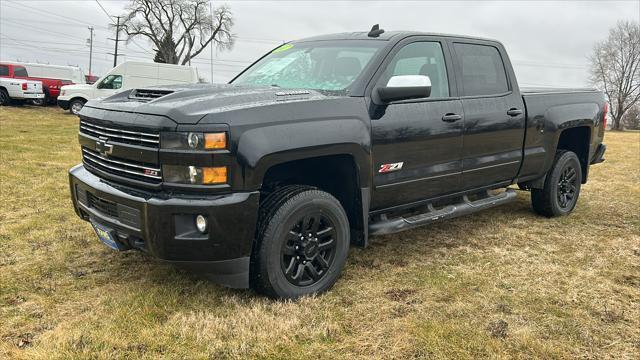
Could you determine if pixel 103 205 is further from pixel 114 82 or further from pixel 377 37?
pixel 114 82

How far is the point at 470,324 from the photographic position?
3205 millimetres

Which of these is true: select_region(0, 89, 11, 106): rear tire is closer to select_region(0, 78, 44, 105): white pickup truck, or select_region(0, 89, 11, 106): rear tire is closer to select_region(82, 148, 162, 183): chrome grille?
select_region(0, 78, 44, 105): white pickup truck

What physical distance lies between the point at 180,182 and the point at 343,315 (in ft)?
4.25

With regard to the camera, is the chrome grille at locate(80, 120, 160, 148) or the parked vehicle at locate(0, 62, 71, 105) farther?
the parked vehicle at locate(0, 62, 71, 105)

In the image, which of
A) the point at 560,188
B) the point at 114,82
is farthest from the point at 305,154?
the point at 114,82

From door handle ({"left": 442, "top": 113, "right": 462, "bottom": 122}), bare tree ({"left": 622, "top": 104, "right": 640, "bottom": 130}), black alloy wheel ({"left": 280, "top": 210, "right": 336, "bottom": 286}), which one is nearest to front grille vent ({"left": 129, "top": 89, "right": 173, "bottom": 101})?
black alloy wheel ({"left": 280, "top": 210, "right": 336, "bottom": 286})

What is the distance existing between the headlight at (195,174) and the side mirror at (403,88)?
51.6 inches

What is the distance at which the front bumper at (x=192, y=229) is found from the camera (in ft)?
9.69

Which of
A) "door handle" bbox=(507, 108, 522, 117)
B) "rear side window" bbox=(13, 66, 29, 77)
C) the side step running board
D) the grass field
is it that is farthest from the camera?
"rear side window" bbox=(13, 66, 29, 77)

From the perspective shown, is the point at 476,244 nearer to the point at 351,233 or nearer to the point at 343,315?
the point at 351,233

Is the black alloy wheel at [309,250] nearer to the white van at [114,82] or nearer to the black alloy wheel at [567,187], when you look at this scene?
the black alloy wheel at [567,187]

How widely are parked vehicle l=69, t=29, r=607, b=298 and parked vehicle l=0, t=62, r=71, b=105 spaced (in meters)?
22.9

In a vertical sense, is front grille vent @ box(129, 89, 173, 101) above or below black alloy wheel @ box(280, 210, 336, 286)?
above

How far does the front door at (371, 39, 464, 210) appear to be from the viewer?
3805 mm
